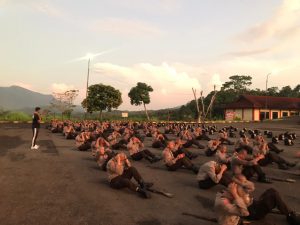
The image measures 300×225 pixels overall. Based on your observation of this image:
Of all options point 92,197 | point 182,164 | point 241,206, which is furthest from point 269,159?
point 241,206

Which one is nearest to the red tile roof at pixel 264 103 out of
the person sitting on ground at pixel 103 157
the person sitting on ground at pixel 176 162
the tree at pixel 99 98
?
the tree at pixel 99 98

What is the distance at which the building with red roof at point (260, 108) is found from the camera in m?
66.7

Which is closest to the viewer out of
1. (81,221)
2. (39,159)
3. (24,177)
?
(81,221)

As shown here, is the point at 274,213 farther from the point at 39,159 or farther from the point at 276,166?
the point at 39,159

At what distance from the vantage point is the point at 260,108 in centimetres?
6644

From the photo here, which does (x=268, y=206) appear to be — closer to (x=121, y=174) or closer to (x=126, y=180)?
(x=126, y=180)

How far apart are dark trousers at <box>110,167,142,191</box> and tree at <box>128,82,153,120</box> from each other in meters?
54.9

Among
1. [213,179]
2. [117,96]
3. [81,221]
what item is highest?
[117,96]

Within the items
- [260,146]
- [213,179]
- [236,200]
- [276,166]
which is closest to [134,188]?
[213,179]

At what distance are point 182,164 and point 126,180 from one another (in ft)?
13.4

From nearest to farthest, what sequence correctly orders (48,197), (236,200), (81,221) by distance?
1. (236,200)
2. (81,221)
3. (48,197)

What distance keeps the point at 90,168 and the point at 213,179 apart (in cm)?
618

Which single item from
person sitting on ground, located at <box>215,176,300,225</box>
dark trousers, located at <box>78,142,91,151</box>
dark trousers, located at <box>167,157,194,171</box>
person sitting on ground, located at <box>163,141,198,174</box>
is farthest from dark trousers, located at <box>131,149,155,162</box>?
person sitting on ground, located at <box>215,176,300,225</box>

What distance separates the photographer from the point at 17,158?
1753cm
